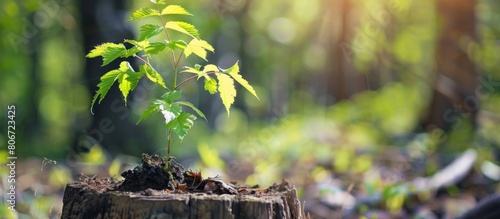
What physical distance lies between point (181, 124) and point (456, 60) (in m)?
6.59

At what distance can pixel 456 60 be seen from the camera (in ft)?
27.0

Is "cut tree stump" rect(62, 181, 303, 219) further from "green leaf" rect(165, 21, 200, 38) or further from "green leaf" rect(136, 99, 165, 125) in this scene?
"green leaf" rect(165, 21, 200, 38)

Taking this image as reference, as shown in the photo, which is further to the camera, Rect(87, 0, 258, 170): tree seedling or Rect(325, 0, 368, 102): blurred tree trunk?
Rect(325, 0, 368, 102): blurred tree trunk

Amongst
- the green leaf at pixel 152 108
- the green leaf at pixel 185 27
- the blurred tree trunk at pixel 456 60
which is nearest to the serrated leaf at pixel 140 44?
the green leaf at pixel 185 27

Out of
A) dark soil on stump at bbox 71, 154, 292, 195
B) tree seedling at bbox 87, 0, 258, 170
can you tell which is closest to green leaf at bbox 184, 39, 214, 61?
tree seedling at bbox 87, 0, 258, 170

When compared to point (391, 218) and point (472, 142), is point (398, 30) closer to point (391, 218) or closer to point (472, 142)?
point (472, 142)

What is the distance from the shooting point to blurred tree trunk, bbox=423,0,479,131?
8.07m

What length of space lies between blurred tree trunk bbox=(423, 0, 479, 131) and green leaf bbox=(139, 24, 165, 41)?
639 centimetres

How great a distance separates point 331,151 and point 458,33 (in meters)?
2.13

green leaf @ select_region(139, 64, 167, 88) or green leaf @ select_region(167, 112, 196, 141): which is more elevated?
green leaf @ select_region(139, 64, 167, 88)

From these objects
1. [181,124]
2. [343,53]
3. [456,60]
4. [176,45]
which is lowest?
[181,124]

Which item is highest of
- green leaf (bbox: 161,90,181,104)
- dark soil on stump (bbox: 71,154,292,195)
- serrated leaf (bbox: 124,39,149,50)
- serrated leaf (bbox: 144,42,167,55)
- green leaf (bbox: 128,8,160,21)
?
green leaf (bbox: 128,8,160,21)

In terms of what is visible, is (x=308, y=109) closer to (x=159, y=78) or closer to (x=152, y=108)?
(x=159, y=78)

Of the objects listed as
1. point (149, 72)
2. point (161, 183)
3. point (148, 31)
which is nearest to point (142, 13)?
point (148, 31)
